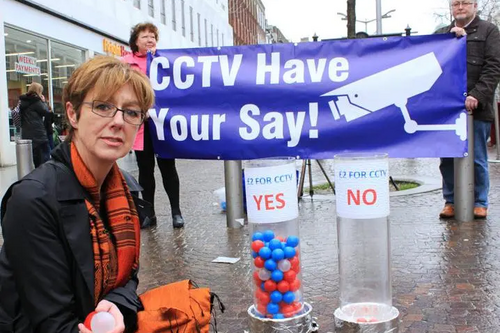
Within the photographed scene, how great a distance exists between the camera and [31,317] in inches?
76.5

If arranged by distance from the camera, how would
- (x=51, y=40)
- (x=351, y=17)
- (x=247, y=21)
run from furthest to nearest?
(x=247, y=21), (x=51, y=40), (x=351, y=17)

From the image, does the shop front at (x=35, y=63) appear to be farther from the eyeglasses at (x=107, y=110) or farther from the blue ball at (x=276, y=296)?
the eyeglasses at (x=107, y=110)

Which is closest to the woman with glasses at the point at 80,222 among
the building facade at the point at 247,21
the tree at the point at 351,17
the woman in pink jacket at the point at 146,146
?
the woman in pink jacket at the point at 146,146

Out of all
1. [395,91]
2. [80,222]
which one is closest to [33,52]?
[395,91]

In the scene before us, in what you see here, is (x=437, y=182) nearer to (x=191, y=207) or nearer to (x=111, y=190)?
(x=191, y=207)

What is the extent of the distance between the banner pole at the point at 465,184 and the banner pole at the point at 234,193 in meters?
2.38

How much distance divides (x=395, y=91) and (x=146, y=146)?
2.80m

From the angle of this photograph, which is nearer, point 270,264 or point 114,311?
point 114,311

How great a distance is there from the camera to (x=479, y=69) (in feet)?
19.2

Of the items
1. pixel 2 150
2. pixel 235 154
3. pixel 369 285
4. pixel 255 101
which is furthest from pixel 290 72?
pixel 2 150

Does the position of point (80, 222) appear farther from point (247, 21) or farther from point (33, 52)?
point (247, 21)

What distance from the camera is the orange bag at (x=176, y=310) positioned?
241cm

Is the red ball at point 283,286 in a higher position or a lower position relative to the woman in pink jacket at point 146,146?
lower

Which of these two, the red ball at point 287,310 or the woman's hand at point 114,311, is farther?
the red ball at point 287,310
